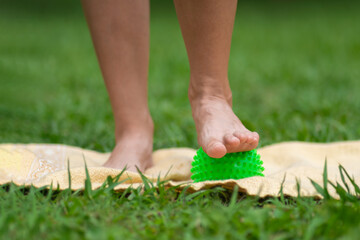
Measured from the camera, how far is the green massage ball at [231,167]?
1.19 meters

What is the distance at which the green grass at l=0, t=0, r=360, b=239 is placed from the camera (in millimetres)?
864

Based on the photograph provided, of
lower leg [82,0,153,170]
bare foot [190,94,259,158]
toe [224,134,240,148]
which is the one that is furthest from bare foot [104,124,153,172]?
toe [224,134,240,148]

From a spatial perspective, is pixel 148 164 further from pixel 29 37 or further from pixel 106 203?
pixel 29 37

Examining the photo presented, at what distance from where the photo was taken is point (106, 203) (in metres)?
0.99

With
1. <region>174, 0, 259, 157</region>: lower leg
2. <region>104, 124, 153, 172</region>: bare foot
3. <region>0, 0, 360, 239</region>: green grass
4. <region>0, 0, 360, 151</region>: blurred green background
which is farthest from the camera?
<region>0, 0, 360, 151</region>: blurred green background

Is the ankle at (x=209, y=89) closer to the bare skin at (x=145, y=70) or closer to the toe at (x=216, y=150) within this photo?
the bare skin at (x=145, y=70)

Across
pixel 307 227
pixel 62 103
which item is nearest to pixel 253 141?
pixel 307 227

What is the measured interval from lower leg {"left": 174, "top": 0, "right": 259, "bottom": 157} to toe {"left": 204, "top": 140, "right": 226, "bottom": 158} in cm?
1

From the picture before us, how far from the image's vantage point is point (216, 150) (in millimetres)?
1116

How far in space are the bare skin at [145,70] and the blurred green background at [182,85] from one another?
32 cm

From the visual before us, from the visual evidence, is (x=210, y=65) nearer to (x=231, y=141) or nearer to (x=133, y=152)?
(x=231, y=141)

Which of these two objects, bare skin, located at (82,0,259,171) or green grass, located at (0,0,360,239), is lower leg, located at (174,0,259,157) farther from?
green grass, located at (0,0,360,239)

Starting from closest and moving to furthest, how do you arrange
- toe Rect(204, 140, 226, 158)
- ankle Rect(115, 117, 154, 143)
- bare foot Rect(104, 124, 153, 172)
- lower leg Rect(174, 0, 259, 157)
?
toe Rect(204, 140, 226, 158)
lower leg Rect(174, 0, 259, 157)
bare foot Rect(104, 124, 153, 172)
ankle Rect(115, 117, 154, 143)

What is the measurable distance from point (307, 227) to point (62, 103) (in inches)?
82.0
